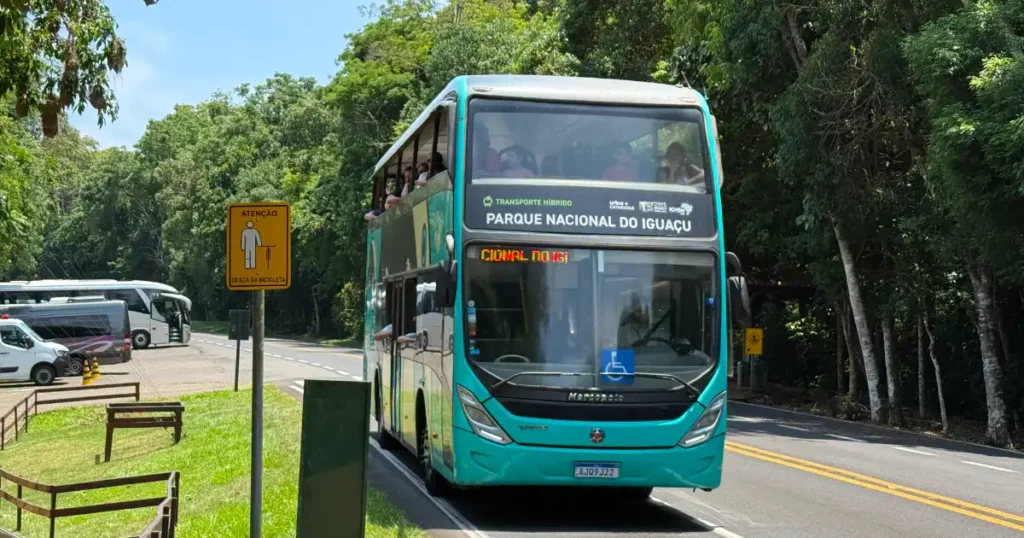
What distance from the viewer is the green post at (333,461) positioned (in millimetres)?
7098

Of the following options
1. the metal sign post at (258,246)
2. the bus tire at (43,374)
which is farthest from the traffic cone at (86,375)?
the metal sign post at (258,246)

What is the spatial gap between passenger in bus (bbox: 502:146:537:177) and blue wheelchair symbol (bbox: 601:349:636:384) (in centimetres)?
182

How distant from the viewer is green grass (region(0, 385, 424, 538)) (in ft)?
40.2

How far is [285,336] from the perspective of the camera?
3369 inches

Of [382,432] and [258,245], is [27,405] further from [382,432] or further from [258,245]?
[258,245]

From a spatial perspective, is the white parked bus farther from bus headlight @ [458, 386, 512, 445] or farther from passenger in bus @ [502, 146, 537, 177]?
bus headlight @ [458, 386, 512, 445]

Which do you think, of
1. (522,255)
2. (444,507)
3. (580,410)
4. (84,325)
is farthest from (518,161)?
(84,325)

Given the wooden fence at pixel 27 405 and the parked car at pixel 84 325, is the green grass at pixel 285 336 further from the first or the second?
the wooden fence at pixel 27 405

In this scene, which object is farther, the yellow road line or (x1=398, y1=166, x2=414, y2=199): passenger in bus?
(x1=398, y1=166, x2=414, y2=199): passenger in bus

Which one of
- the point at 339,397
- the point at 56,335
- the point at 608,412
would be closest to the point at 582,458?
the point at 608,412

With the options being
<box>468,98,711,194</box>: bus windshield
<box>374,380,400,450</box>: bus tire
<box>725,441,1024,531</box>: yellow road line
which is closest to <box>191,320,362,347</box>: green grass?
<box>374,380,400,450</box>: bus tire

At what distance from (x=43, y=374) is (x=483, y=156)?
118ft

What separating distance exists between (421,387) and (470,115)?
342 cm

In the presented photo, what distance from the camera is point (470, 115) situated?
11.7 metres
